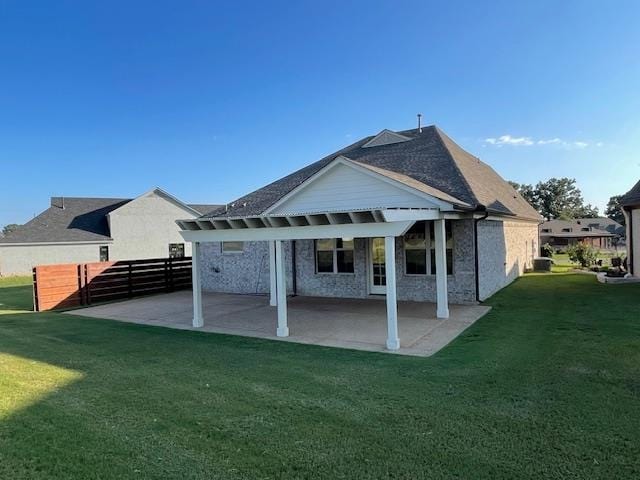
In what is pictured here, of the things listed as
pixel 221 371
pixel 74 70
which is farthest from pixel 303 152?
pixel 221 371

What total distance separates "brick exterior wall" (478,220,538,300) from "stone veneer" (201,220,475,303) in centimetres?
53

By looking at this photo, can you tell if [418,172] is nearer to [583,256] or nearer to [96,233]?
[583,256]

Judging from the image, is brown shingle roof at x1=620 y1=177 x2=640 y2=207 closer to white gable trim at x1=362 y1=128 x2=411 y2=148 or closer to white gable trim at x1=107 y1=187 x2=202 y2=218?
white gable trim at x1=362 y1=128 x2=411 y2=148

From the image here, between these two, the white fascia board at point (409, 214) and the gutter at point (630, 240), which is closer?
the white fascia board at point (409, 214)

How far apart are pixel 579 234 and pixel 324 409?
63.3 meters

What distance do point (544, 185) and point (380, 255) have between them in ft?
243

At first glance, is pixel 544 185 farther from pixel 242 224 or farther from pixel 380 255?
pixel 242 224

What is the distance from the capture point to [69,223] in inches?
1185

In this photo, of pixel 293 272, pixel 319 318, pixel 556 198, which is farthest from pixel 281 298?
pixel 556 198

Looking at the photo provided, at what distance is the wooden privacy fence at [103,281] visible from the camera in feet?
42.3

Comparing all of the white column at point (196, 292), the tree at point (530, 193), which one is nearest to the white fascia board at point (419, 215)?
the white column at point (196, 292)

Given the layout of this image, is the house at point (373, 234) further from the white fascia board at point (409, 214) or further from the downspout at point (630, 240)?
the downspout at point (630, 240)

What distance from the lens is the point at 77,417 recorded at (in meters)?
4.45

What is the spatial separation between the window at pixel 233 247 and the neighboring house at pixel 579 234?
51202 millimetres
